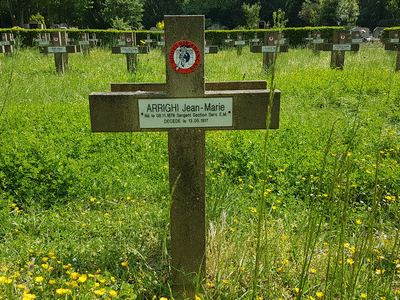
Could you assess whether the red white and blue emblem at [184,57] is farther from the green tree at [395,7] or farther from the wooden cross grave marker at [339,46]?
the green tree at [395,7]

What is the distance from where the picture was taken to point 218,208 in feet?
10.2

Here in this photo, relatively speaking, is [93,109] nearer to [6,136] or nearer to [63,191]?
[63,191]

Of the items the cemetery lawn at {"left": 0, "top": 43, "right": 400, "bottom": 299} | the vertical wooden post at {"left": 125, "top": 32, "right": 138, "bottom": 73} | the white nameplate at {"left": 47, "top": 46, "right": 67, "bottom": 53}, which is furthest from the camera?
the white nameplate at {"left": 47, "top": 46, "right": 67, "bottom": 53}

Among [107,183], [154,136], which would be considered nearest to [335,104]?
[154,136]

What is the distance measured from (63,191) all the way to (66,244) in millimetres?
979

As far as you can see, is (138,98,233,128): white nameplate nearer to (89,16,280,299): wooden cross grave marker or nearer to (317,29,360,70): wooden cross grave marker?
(89,16,280,299): wooden cross grave marker

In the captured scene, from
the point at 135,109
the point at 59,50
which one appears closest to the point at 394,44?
the point at 59,50

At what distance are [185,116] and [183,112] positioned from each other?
0.08 feet

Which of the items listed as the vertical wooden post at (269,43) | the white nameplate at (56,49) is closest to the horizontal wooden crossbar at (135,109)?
the vertical wooden post at (269,43)

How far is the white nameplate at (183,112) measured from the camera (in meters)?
2.11

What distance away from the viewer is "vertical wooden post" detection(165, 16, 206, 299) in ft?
6.57

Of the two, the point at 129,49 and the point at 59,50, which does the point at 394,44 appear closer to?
the point at 129,49

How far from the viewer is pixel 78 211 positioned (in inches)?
131

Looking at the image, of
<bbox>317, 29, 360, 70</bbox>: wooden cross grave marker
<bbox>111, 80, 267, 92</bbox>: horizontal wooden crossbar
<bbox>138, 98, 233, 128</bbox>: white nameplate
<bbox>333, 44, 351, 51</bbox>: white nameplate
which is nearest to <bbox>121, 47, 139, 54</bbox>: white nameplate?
<bbox>317, 29, 360, 70</bbox>: wooden cross grave marker
